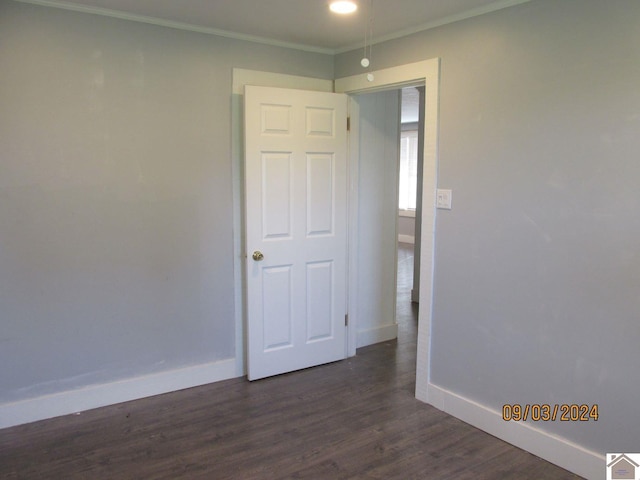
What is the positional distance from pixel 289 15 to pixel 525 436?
105 inches

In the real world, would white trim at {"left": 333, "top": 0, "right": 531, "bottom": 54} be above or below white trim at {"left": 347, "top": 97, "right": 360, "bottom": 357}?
above

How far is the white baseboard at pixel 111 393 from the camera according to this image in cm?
278

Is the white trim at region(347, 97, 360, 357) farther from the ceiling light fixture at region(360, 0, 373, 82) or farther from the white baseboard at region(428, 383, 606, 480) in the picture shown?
the white baseboard at region(428, 383, 606, 480)

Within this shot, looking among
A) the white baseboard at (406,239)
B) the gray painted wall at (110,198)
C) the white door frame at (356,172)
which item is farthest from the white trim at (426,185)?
the white baseboard at (406,239)

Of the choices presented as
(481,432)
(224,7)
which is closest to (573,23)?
(224,7)

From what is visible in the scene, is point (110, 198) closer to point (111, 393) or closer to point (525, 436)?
point (111, 393)

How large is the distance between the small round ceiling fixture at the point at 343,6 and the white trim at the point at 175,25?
2.71ft

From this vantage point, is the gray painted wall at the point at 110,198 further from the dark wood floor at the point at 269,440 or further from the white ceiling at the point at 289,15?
the dark wood floor at the point at 269,440

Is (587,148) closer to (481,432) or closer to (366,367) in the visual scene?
(481,432)

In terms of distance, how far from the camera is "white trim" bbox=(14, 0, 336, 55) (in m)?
2.64

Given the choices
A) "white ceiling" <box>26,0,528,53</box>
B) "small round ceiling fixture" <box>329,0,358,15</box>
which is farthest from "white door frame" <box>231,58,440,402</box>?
"small round ceiling fixture" <box>329,0,358,15</box>

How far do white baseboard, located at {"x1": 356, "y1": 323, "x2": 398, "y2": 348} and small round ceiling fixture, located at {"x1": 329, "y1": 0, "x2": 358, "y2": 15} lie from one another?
8.15ft
